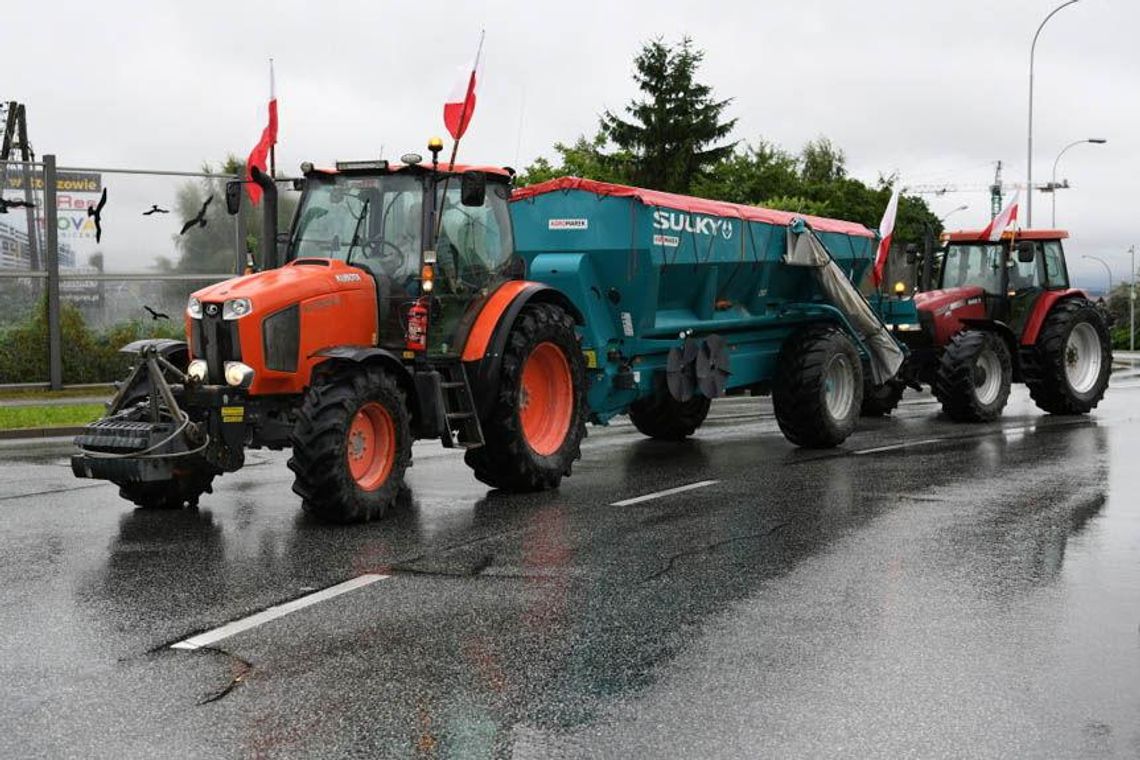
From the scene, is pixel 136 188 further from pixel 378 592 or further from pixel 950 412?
pixel 378 592

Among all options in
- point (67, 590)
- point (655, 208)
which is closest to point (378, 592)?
Answer: point (67, 590)

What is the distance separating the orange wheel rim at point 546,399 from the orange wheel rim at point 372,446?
5.93 ft

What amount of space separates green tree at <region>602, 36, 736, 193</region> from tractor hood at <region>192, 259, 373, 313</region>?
45.2 m

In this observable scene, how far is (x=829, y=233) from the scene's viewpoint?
15.6 meters

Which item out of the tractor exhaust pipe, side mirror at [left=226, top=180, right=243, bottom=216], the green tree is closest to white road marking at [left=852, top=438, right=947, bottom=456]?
the tractor exhaust pipe

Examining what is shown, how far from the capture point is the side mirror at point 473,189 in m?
9.84

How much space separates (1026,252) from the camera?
18.0m

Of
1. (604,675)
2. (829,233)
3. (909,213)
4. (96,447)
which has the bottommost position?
(604,675)

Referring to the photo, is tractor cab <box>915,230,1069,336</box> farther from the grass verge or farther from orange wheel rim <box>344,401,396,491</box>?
the grass verge

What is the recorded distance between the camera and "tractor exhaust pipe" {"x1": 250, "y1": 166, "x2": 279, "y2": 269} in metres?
10.1

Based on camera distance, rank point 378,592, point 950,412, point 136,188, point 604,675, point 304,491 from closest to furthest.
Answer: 1. point 604,675
2. point 378,592
3. point 304,491
4. point 950,412
5. point 136,188

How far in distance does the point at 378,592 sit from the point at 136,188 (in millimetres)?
17537

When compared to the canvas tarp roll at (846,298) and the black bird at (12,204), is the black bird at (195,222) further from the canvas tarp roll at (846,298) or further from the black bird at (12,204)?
the canvas tarp roll at (846,298)

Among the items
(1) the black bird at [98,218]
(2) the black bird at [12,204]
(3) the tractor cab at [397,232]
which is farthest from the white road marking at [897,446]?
(2) the black bird at [12,204]
